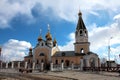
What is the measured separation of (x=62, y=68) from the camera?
44125 millimetres

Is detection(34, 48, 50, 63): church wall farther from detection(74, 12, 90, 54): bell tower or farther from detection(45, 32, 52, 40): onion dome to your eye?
detection(74, 12, 90, 54): bell tower

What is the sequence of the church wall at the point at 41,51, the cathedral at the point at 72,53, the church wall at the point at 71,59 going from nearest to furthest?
1. the cathedral at the point at 72,53
2. the church wall at the point at 71,59
3. the church wall at the point at 41,51

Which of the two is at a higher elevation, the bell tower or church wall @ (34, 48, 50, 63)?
the bell tower

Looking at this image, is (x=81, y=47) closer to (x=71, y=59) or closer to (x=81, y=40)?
(x=81, y=40)

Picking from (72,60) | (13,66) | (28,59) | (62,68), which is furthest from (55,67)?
(28,59)

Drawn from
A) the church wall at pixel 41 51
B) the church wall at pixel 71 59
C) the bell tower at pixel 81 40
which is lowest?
the church wall at pixel 71 59

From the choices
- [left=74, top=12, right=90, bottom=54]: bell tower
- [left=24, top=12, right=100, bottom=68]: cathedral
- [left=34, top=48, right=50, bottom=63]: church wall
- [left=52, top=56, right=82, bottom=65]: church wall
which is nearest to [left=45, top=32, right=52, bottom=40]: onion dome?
[left=24, top=12, right=100, bottom=68]: cathedral

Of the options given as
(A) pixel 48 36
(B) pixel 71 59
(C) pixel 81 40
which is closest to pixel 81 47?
(C) pixel 81 40

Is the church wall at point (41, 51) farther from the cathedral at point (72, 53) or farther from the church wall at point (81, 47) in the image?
the church wall at point (81, 47)

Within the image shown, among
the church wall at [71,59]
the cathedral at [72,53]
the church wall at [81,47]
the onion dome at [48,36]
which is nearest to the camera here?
the cathedral at [72,53]

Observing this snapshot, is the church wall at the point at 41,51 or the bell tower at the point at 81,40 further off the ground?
the bell tower at the point at 81,40

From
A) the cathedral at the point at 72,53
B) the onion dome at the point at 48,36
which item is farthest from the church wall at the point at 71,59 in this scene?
the onion dome at the point at 48,36

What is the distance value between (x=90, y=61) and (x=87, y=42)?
685 centimetres

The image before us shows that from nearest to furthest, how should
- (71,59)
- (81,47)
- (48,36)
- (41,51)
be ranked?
(71,59) → (81,47) → (41,51) → (48,36)
